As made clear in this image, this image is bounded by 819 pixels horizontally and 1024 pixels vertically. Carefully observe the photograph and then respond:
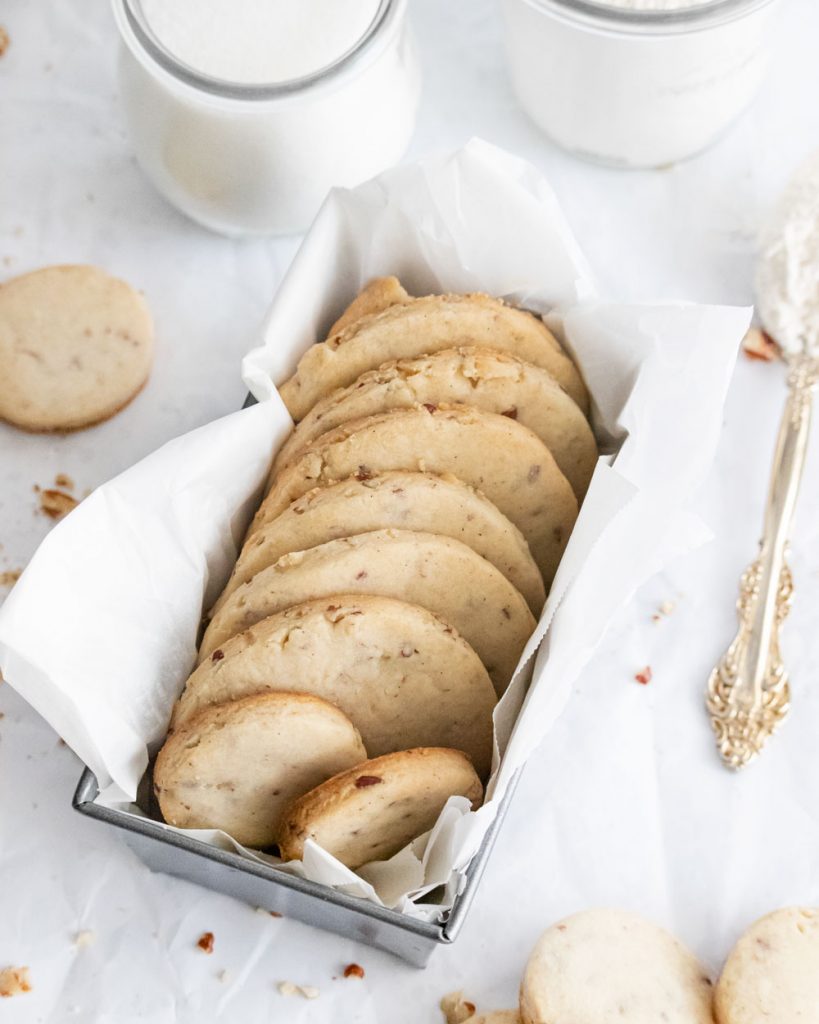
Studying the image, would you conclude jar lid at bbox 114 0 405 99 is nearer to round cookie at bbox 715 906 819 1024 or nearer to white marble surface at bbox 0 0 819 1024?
white marble surface at bbox 0 0 819 1024

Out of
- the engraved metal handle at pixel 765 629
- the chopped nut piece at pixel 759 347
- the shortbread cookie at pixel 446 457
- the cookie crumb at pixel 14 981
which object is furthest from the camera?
the chopped nut piece at pixel 759 347

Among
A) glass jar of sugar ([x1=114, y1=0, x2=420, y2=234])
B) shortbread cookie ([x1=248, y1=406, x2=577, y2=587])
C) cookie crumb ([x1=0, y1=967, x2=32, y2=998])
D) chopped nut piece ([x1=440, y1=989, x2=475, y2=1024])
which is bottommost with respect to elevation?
cookie crumb ([x1=0, y1=967, x2=32, y2=998])

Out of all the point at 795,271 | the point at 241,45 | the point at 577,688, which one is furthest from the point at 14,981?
Answer: the point at 795,271

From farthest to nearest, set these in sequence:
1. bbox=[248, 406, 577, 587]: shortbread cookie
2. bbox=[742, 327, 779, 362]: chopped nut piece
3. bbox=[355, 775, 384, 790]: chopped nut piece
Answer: bbox=[742, 327, 779, 362]: chopped nut piece, bbox=[248, 406, 577, 587]: shortbread cookie, bbox=[355, 775, 384, 790]: chopped nut piece

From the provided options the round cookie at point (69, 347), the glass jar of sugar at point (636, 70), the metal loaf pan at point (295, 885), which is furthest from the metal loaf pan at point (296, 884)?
the glass jar of sugar at point (636, 70)

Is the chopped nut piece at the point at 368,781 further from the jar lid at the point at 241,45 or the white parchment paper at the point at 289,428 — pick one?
the jar lid at the point at 241,45

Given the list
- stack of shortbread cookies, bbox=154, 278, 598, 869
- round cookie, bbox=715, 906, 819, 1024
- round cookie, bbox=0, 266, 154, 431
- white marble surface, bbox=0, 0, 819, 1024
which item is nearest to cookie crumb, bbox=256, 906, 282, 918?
white marble surface, bbox=0, 0, 819, 1024

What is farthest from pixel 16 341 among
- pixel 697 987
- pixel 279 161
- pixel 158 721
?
pixel 697 987

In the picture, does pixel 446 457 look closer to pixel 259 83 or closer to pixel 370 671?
pixel 370 671
